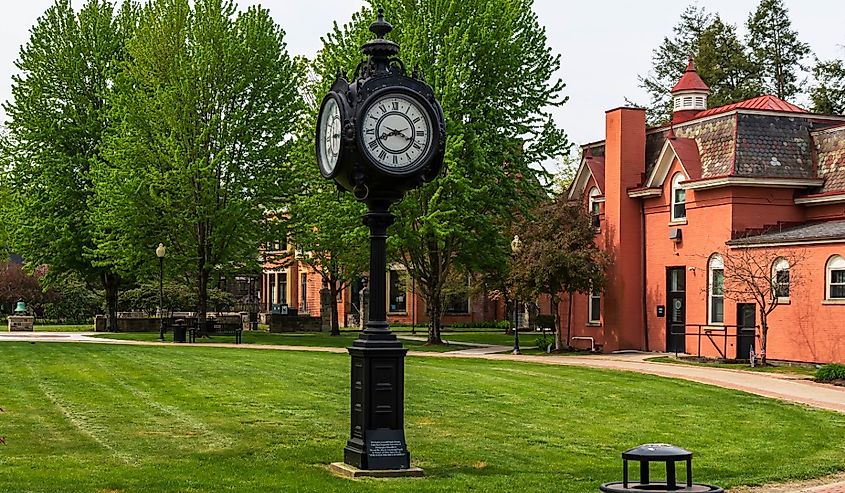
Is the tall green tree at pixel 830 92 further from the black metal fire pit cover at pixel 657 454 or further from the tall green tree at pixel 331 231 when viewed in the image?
the black metal fire pit cover at pixel 657 454

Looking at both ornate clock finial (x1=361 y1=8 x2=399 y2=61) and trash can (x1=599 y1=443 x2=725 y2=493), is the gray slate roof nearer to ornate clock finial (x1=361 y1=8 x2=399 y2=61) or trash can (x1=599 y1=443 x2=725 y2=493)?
ornate clock finial (x1=361 y1=8 x2=399 y2=61)

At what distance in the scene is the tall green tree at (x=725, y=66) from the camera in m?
69.9

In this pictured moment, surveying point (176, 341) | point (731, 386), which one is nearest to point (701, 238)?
point (731, 386)

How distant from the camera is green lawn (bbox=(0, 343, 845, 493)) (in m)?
11.7

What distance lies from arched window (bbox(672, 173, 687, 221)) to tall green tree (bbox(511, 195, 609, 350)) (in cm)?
262

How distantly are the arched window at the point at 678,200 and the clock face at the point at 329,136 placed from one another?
81.1 ft

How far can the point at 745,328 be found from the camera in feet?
108

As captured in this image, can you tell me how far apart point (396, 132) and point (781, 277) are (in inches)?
846

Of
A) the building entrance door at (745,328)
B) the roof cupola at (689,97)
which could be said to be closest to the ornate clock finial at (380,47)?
the building entrance door at (745,328)

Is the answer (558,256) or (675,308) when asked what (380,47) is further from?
(675,308)

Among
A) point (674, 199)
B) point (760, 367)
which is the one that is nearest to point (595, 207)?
point (674, 199)

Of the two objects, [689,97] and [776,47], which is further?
[776,47]

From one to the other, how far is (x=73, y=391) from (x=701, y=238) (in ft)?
69.7

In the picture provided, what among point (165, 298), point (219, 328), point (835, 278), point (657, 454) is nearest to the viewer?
point (657, 454)
